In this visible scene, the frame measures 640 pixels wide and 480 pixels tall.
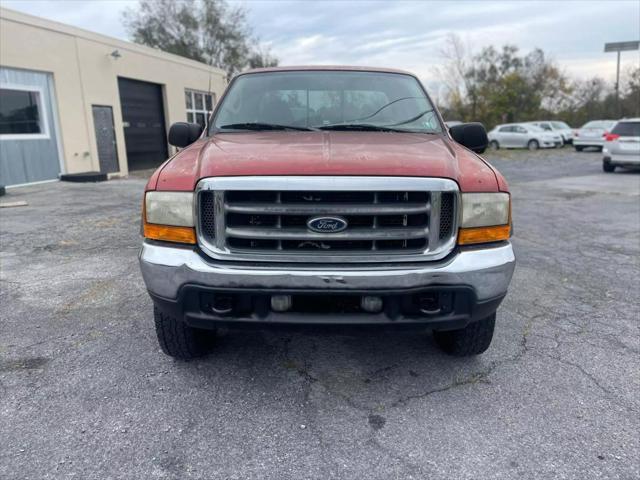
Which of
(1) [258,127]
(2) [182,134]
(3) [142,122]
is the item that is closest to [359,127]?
(1) [258,127]

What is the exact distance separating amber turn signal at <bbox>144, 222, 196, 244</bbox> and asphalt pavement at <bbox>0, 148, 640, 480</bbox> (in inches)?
35.3

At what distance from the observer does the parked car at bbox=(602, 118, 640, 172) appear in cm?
1488

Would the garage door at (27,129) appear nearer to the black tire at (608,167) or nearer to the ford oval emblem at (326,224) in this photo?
the ford oval emblem at (326,224)

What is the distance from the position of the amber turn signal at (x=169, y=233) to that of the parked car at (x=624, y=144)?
16288mm

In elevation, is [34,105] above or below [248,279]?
above

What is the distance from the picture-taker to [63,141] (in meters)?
13.0

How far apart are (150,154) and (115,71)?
337 cm

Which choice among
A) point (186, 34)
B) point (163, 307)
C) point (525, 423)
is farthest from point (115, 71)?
point (186, 34)

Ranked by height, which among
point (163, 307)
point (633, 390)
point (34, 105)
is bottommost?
point (633, 390)

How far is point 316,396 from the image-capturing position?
273cm

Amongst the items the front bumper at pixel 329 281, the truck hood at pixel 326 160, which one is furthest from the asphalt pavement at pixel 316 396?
the truck hood at pixel 326 160

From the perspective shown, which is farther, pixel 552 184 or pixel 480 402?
pixel 552 184

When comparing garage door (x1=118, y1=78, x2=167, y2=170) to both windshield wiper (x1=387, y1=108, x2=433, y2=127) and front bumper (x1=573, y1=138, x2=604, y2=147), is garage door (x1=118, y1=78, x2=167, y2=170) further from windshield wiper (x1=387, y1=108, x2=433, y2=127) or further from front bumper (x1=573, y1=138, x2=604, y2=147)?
front bumper (x1=573, y1=138, x2=604, y2=147)

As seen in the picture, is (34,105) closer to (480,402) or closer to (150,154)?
(150,154)
